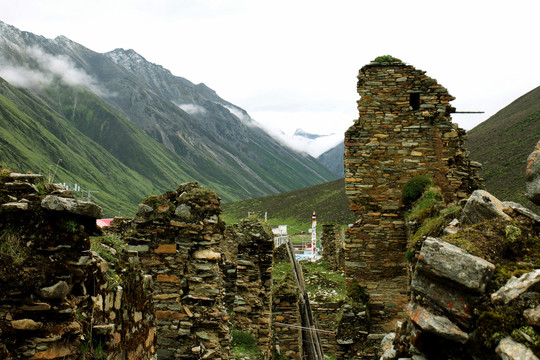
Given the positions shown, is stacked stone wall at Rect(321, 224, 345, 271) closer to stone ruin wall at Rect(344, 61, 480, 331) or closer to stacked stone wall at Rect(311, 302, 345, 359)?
stacked stone wall at Rect(311, 302, 345, 359)

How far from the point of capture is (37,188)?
13.9ft

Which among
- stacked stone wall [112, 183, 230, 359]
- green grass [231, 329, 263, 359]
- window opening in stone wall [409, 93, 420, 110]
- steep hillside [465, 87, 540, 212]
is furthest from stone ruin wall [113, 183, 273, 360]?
steep hillside [465, 87, 540, 212]

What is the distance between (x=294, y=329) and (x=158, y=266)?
700 cm

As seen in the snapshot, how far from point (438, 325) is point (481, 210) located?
1.70m

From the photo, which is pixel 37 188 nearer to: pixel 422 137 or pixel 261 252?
pixel 261 252

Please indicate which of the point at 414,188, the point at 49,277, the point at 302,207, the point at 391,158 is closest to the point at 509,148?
the point at 391,158

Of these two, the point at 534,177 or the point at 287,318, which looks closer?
the point at 534,177

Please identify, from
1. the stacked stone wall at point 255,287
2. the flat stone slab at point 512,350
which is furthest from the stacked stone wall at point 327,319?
the flat stone slab at point 512,350

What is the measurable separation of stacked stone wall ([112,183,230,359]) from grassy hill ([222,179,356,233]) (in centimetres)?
7664

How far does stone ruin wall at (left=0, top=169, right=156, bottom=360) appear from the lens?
372 centimetres

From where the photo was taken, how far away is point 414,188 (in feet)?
38.2

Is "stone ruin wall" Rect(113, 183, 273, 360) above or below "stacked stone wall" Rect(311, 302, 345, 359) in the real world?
above

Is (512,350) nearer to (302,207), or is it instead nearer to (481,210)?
(481,210)

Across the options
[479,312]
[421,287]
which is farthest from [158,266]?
[479,312]
